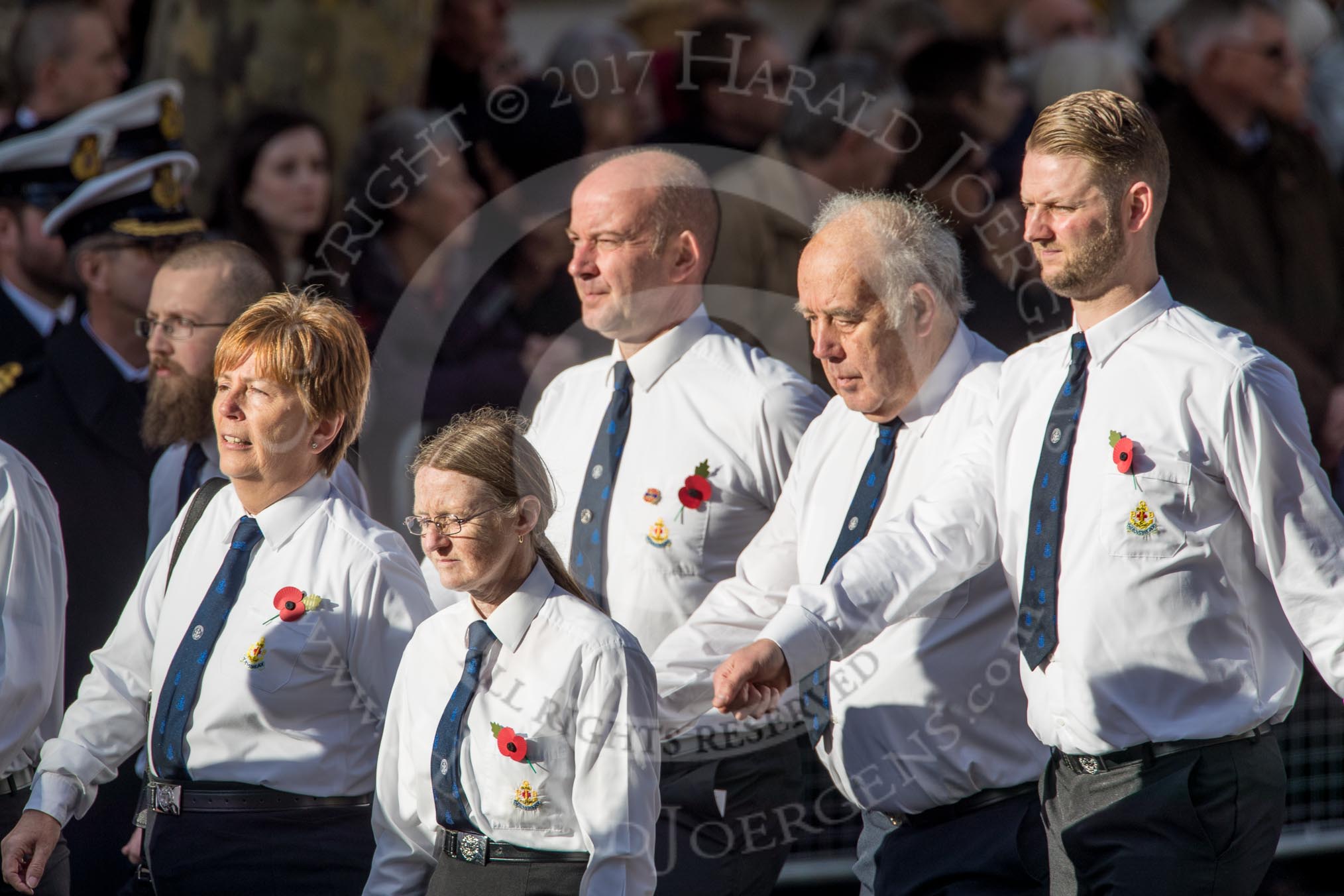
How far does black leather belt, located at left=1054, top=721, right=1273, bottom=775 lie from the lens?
3006mm

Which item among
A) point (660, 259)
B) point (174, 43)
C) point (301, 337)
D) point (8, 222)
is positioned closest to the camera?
point (301, 337)

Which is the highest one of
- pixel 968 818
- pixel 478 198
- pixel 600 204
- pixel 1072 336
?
pixel 478 198

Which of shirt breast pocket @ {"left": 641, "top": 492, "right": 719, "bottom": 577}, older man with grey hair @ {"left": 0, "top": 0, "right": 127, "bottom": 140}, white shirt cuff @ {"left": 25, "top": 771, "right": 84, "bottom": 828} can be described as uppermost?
older man with grey hair @ {"left": 0, "top": 0, "right": 127, "bottom": 140}

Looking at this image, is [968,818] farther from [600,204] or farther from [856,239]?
[600,204]

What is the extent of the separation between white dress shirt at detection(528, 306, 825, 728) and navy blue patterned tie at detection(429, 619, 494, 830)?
2.90 feet

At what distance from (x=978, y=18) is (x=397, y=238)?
4153mm

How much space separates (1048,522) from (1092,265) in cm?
52

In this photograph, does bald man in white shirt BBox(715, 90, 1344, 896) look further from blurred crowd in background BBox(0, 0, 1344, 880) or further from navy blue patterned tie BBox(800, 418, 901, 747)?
blurred crowd in background BBox(0, 0, 1344, 880)

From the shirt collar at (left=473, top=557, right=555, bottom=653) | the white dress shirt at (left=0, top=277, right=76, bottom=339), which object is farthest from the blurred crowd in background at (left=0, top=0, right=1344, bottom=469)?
the shirt collar at (left=473, top=557, right=555, bottom=653)

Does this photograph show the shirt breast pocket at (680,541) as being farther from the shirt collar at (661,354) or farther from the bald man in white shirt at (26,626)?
the bald man in white shirt at (26,626)

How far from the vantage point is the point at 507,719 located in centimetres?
303

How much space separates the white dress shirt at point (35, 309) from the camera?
596 centimetres

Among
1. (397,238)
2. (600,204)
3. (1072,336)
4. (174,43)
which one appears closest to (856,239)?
(1072,336)

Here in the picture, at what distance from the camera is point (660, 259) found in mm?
4082
